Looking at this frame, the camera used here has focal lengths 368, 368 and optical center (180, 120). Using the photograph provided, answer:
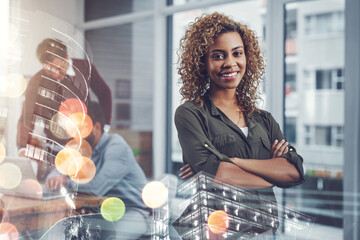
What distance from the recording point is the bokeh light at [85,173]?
2.13 meters

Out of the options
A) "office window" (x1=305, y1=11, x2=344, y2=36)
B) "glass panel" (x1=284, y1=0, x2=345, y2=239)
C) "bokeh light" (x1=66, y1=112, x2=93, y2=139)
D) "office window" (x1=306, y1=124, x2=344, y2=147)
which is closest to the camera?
"bokeh light" (x1=66, y1=112, x2=93, y2=139)

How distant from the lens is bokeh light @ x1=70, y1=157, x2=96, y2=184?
2135 mm

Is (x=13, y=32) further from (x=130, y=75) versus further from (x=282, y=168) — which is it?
(x=282, y=168)

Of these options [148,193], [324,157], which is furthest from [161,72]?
[324,157]

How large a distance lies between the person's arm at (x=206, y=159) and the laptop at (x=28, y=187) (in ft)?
3.35

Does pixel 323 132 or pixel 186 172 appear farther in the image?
pixel 323 132

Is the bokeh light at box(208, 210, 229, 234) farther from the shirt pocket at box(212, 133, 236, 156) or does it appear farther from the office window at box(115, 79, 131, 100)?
the office window at box(115, 79, 131, 100)

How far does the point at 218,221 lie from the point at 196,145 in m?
0.31

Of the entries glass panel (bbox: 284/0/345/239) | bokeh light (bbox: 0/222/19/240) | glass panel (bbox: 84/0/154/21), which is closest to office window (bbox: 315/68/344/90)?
glass panel (bbox: 284/0/345/239)

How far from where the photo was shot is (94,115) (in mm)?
2133

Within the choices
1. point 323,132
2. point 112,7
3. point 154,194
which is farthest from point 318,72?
point 154,194

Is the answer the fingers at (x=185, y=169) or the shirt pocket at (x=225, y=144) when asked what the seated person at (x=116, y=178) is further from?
the shirt pocket at (x=225, y=144)

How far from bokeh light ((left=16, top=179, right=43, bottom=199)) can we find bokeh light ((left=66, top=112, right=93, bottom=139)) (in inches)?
13.8

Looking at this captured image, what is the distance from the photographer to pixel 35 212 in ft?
6.41
